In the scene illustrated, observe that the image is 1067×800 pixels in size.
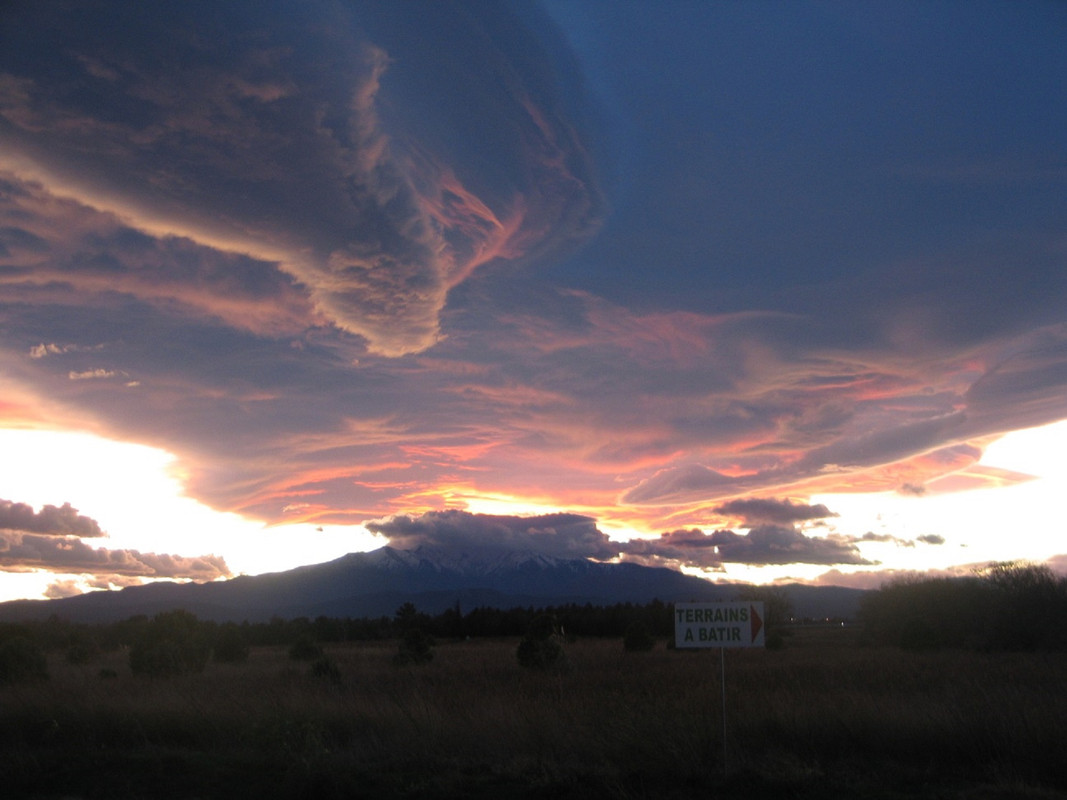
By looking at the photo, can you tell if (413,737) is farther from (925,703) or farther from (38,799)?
(925,703)

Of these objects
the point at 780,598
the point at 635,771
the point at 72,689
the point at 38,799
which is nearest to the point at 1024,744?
the point at 635,771

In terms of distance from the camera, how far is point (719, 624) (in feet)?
34.9

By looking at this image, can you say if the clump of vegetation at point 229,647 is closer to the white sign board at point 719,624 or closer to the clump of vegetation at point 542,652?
the clump of vegetation at point 542,652

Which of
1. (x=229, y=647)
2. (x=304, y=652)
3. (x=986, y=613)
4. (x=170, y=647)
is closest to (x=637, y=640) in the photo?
(x=304, y=652)

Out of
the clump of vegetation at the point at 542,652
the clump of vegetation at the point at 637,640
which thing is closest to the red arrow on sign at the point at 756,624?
the clump of vegetation at the point at 542,652

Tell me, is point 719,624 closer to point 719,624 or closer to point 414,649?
point 719,624

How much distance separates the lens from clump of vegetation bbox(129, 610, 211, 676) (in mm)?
25609

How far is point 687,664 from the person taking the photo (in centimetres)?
2717

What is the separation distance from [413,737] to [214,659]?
30771 millimetres

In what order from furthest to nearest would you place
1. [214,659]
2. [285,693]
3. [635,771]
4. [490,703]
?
[214,659] → [285,693] → [490,703] → [635,771]

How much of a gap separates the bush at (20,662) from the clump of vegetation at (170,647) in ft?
11.7

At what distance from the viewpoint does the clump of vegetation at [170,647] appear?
84.0 feet

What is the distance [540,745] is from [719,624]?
3190mm

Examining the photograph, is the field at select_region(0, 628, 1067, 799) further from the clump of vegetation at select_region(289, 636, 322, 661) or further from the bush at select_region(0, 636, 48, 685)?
the clump of vegetation at select_region(289, 636, 322, 661)
